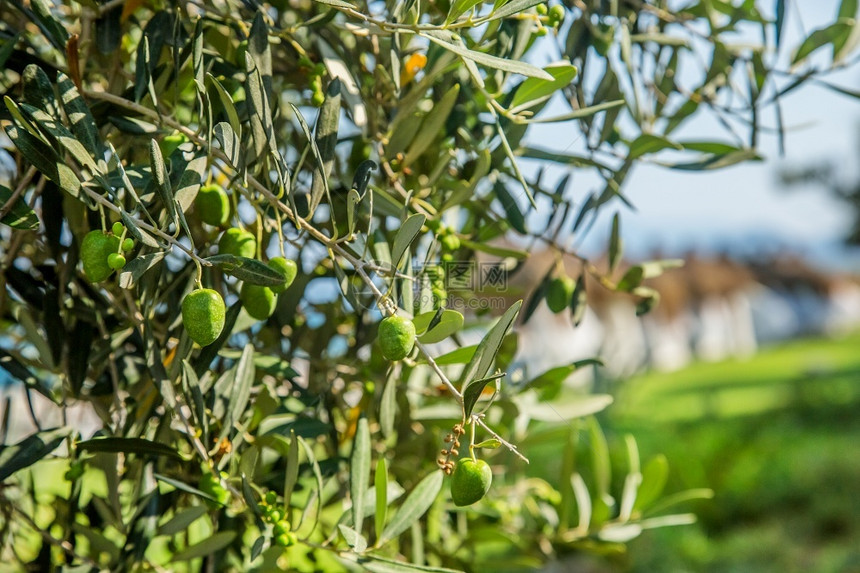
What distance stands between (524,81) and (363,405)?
342mm

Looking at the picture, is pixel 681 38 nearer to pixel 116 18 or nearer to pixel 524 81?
pixel 524 81

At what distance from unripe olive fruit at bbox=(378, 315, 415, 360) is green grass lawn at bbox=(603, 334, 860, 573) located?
Result: 5.10 feet

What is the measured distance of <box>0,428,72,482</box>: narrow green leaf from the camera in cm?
54

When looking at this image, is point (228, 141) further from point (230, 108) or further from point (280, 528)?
point (280, 528)

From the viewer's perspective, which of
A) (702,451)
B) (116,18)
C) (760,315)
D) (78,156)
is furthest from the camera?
(760,315)

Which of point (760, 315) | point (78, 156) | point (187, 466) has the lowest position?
point (760, 315)

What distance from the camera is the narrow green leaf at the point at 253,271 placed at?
0.44 metres

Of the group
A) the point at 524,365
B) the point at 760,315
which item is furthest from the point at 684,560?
the point at 760,315

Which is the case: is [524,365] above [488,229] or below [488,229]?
below

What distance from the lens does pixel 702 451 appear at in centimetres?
350

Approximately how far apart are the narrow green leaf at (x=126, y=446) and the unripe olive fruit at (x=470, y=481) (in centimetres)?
23

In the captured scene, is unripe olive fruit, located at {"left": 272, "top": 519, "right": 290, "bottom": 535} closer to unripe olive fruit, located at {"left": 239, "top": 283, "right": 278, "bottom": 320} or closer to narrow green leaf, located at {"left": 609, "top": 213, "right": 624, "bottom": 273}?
unripe olive fruit, located at {"left": 239, "top": 283, "right": 278, "bottom": 320}

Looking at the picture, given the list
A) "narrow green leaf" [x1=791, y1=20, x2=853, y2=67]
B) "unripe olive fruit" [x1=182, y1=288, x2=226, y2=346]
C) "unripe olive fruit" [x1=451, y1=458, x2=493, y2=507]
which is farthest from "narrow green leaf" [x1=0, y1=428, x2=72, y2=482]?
"narrow green leaf" [x1=791, y1=20, x2=853, y2=67]

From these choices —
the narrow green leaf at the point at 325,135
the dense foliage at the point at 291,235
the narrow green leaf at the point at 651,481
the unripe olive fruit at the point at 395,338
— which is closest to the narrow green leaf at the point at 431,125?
the dense foliage at the point at 291,235
